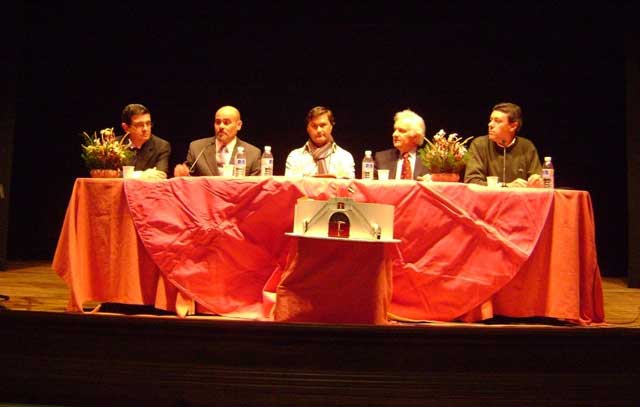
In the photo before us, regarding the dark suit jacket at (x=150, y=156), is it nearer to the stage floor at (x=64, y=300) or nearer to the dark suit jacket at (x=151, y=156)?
the dark suit jacket at (x=151, y=156)

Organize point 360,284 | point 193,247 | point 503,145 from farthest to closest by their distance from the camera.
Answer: point 503,145 < point 193,247 < point 360,284

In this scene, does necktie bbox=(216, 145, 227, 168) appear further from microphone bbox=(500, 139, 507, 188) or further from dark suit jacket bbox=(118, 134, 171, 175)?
microphone bbox=(500, 139, 507, 188)

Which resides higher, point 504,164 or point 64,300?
point 504,164

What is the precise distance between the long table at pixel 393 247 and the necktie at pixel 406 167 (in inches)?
26.3

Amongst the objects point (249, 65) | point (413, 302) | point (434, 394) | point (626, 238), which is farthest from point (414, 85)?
point (434, 394)

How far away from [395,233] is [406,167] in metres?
0.89

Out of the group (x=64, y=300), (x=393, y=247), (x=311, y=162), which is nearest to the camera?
(x=393, y=247)

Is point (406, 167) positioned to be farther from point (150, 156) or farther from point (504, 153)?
point (150, 156)

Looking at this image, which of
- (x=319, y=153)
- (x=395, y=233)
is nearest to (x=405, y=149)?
(x=319, y=153)

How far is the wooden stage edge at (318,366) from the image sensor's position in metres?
2.25

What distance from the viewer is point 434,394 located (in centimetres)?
224

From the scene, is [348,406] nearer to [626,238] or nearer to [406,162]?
[406,162]

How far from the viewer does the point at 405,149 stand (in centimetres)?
390

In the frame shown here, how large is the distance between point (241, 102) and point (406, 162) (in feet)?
6.53
